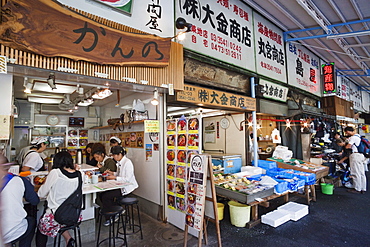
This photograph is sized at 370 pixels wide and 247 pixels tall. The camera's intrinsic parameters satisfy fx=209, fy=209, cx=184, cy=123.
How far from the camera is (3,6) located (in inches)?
100

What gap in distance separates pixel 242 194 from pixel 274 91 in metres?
4.65

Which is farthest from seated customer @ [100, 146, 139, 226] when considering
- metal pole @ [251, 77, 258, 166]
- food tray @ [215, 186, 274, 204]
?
metal pole @ [251, 77, 258, 166]

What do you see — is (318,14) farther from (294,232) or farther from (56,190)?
(56,190)

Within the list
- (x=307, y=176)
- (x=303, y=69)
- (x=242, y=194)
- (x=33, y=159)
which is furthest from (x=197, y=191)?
(x=303, y=69)

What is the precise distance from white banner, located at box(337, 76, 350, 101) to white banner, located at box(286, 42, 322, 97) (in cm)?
311


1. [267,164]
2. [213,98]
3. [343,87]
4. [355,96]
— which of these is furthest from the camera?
[355,96]

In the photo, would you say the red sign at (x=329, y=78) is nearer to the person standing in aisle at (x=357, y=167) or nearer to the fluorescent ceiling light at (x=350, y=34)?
the fluorescent ceiling light at (x=350, y=34)

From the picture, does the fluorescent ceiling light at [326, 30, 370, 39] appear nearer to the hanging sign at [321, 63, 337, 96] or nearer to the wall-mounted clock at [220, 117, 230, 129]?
the hanging sign at [321, 63, 337, 96]

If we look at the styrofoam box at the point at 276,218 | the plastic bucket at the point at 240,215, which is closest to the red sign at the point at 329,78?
the styrofoam box at the point at 276,218

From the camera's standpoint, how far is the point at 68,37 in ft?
9.93

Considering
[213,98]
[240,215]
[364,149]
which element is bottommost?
[240,215]

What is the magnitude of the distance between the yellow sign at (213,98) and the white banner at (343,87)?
9842mm

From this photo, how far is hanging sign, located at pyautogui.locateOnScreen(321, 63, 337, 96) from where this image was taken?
10578 mm

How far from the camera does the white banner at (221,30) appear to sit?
5127 millimetres
